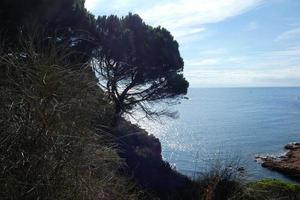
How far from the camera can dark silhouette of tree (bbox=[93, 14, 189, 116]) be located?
19.3 m

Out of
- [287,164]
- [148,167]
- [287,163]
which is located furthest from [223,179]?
[287,163]

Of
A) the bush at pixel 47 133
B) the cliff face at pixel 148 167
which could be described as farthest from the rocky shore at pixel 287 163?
the bush at pixel 47 133

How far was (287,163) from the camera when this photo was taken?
45562 mm

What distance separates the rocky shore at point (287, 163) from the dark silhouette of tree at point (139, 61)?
22269 millimetres

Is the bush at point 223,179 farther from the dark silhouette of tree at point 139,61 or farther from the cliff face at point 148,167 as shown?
the dark silhouette of tree at point 139,61

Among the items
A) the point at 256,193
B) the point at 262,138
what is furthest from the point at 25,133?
the point at 262,138

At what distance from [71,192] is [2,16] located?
713cm

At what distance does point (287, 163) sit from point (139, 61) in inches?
1187

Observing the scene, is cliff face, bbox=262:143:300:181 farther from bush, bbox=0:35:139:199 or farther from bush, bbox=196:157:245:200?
bush, bbox=0:35:139:199

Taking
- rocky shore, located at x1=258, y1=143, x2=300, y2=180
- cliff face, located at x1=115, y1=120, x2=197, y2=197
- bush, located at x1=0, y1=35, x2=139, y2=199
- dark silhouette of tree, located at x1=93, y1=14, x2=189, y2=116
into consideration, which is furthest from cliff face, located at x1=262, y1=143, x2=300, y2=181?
bush, located at x1=0, y1=35, x2=139, y2=199

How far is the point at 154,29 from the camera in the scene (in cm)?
2122

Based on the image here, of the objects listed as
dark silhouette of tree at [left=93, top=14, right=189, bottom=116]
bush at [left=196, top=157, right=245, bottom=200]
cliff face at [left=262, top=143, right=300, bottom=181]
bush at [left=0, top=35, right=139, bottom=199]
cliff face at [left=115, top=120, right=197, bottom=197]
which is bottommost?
bush at [left=0, top=35, right=139, bottom=199]

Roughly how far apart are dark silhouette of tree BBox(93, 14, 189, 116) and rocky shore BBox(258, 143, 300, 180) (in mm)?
22269

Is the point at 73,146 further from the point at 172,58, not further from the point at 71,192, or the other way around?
the point at 172,58
